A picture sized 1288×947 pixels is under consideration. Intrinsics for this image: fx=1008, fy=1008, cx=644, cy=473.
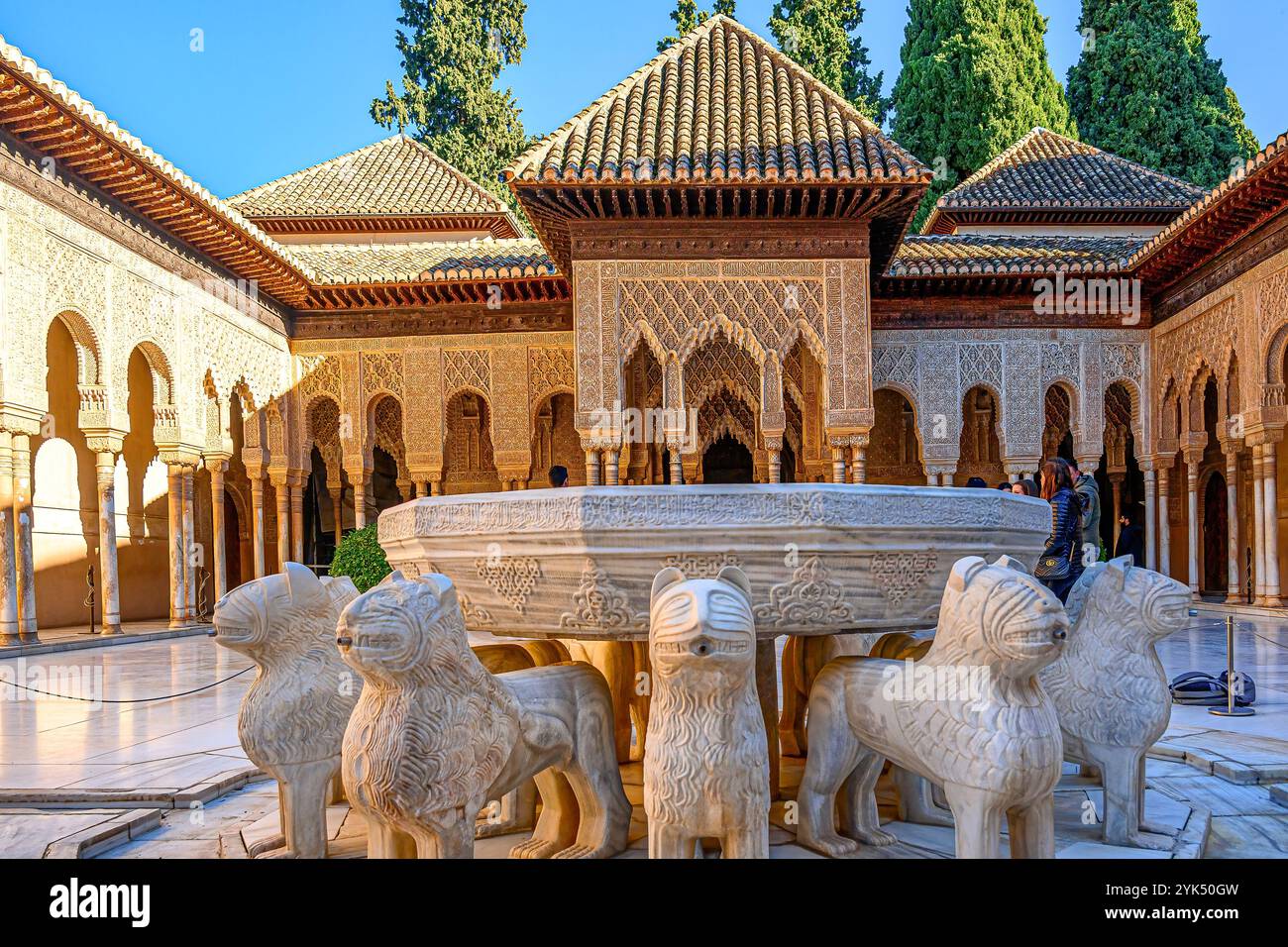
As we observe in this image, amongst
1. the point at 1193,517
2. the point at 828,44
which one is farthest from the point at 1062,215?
the point at 828,44

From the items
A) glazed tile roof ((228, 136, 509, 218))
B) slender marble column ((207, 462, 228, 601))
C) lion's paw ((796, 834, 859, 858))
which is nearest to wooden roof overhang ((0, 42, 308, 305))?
slender marble column ((207, 462, 228, 601))

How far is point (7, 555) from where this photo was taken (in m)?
10.5

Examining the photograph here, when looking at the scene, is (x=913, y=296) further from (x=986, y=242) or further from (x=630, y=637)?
(x=630, y=637)

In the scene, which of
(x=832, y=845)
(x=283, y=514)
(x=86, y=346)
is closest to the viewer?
(x=832, y=845)

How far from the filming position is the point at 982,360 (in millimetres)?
15977

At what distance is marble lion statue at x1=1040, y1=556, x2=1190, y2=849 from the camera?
3.13 meters

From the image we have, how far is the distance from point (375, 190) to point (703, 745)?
21033mm

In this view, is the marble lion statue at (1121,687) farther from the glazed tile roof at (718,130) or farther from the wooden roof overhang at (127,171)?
the glazed tile roof at (718,130)

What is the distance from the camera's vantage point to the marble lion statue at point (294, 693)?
2.97 m

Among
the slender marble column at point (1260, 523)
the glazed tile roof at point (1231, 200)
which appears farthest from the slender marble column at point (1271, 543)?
the glazed tile roof at point (1231, 200)

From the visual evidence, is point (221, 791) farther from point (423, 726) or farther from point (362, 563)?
point (362, 563)

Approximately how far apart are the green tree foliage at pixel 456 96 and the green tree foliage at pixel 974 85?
11.3 m

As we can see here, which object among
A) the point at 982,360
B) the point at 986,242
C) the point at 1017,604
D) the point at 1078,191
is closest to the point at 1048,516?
the point at 1017,604
